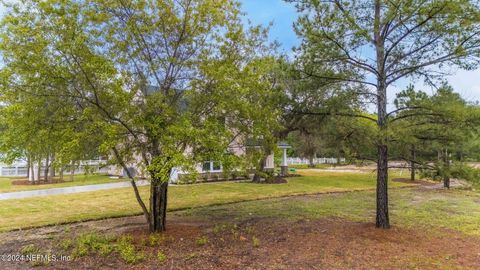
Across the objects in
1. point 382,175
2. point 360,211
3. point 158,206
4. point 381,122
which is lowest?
point 360,211

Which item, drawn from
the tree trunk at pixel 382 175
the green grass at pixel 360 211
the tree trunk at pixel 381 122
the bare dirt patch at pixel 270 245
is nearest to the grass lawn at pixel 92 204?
the green grass at pixel 360 211

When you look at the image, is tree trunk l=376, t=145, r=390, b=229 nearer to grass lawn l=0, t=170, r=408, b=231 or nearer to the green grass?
the green grass

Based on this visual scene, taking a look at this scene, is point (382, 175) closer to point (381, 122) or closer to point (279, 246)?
point (381, 122)

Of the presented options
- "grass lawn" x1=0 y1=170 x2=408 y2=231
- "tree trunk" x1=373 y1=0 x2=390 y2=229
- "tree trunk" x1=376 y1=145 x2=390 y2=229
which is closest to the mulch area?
"tree trunk" x1=373 y1=0 x2=390 y2=229

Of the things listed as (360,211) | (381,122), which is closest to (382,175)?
(381,122)

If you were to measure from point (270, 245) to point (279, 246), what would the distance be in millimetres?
197

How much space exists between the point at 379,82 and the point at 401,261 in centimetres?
415

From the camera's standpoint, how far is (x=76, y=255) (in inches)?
232

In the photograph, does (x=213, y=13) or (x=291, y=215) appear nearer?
(x=213, y=13)

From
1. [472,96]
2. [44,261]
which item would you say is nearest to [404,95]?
[472,96]

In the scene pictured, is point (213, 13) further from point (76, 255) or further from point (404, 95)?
point (76, 255)

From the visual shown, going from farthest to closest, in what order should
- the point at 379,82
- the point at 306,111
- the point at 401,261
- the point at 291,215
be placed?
1. the point at 291,215
2. the point at 306,111
3. the point at 379,82
4. the point at 401,261

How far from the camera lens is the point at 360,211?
10.6 metres

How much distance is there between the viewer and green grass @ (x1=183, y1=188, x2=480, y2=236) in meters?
8.98
